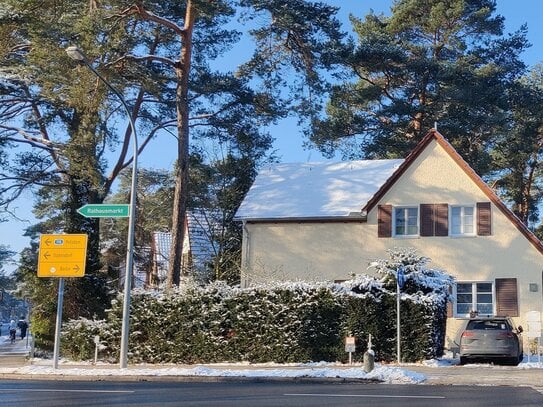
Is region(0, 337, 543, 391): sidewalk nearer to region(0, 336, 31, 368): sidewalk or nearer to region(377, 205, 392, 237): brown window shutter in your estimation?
region(0, 336, 31, 368): sidewalk

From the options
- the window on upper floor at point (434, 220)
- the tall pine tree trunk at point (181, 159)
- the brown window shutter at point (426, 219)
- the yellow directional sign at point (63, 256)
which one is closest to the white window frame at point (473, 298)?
the window on upper floor at point (434, 220)

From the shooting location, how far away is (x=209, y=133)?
30891mm

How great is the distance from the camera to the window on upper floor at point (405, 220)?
2934 cm

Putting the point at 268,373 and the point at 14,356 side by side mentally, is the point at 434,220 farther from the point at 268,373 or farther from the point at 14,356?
the point at 14,356

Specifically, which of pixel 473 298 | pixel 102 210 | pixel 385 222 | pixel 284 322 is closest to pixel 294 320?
pixel 284 322

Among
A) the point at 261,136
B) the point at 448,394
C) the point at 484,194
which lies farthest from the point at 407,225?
the point at 448,394

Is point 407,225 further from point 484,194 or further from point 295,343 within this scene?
point 295,343

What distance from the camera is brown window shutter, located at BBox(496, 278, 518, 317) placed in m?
27.1

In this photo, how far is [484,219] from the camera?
28328 millimetres

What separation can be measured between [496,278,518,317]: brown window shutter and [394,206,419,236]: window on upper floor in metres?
4.06

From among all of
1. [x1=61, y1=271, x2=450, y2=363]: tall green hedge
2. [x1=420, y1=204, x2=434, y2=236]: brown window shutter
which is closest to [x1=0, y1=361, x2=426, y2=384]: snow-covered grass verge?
[x1=61, y1=271, x2=450, y2=363]: tall green hedge

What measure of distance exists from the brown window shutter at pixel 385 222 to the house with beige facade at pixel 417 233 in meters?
0.04

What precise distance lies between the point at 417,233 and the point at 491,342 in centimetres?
961

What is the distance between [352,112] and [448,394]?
1119 inches
